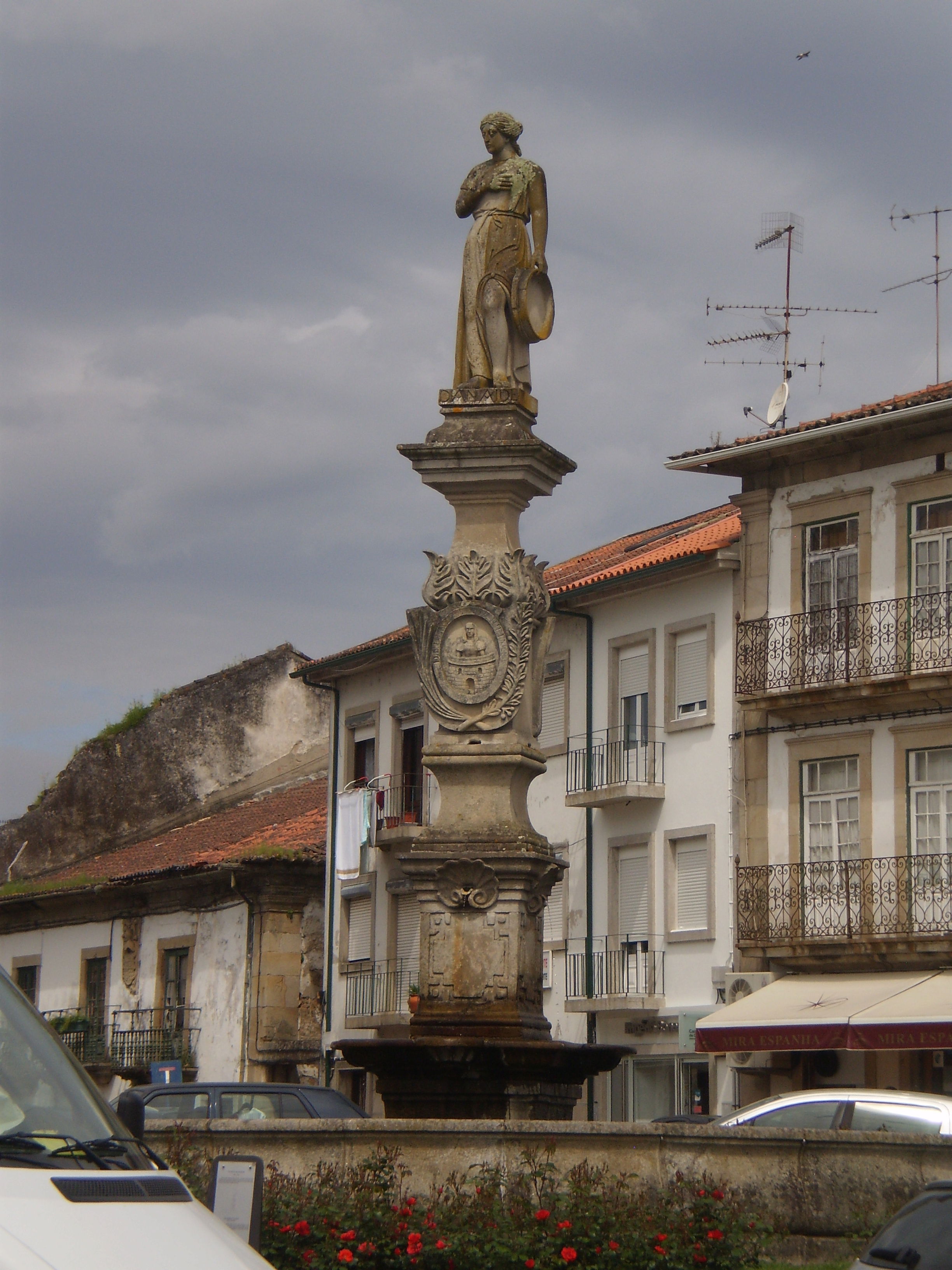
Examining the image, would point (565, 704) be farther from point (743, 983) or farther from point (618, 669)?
point (743, 983)

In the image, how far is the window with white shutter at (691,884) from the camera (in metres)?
31.0

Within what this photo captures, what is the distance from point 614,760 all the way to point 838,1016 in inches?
265

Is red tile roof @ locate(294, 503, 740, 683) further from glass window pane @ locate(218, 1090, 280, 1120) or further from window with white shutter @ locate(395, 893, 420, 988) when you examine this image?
glass window pane @ locate(218, 1090, 280, 1120)

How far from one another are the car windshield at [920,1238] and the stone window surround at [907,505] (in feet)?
74.2

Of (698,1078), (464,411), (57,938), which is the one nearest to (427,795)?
(698,1078)

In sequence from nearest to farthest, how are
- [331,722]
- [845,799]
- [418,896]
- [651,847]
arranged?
[418,896], [845,799], [651,847], [331,722]

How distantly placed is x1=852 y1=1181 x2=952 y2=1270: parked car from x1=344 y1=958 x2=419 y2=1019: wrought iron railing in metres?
28.7

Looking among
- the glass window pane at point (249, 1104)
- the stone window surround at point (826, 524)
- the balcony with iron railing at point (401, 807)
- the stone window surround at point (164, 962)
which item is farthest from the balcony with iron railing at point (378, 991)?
the glass window pane at point (249, 1104)

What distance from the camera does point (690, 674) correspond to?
32.0 metres

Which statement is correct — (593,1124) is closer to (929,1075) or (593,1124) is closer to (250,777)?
(929,1075)

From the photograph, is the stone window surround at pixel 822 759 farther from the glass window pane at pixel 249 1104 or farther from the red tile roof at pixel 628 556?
the glass window pane at pixel 249 1104

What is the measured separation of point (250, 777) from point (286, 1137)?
3469cm

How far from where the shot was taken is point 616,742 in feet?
107

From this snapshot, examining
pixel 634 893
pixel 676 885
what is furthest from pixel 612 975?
pixel 676 885
